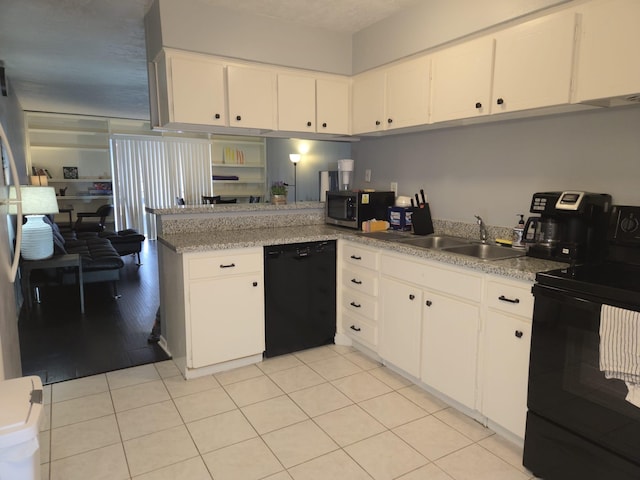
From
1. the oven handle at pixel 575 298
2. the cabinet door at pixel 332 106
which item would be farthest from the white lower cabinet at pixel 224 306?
the oven handle at pixel 575 298

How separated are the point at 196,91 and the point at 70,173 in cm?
600

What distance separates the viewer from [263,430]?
2.16m

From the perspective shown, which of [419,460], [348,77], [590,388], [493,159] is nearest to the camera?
[590,388]

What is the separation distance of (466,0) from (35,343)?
3830 millimetres

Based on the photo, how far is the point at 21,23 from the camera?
319cm

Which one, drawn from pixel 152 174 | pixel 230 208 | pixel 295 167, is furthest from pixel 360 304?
pixel 152 174

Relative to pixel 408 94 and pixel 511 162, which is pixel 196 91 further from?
pixel 511 162

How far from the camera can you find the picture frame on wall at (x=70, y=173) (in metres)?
7.57

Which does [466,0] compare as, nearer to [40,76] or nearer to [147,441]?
[147,441]

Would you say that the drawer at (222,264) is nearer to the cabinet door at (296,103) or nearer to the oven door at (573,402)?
the cabinet door at (296,103)

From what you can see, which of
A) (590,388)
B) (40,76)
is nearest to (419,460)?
(590,388)

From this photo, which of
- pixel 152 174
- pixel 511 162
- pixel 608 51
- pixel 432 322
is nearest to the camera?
pixel 608 51

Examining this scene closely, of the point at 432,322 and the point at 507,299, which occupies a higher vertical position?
the point at 507,299

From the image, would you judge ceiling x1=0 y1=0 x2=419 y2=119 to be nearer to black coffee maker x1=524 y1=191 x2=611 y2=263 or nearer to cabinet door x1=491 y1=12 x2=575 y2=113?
cabinet door x1=491 y1=12 x2=575 y2=113
